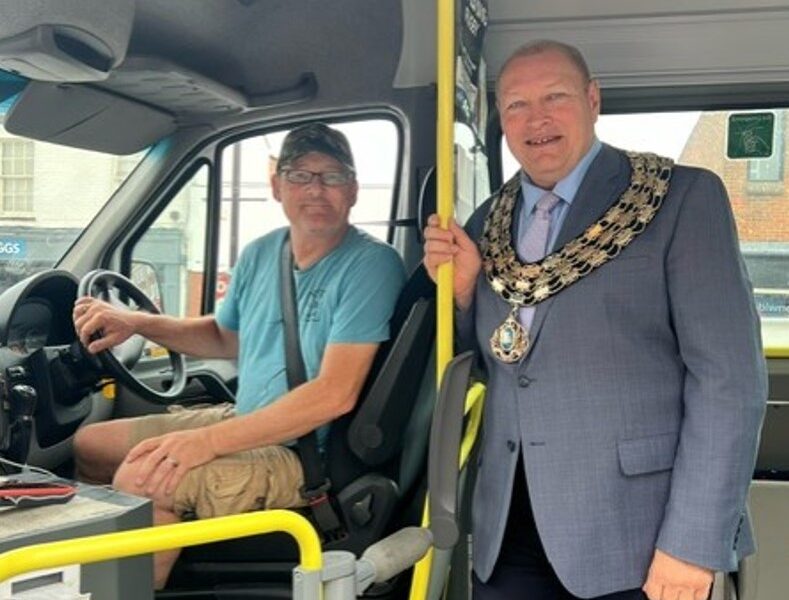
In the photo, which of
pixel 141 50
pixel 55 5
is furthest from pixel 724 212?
pixel 141 50

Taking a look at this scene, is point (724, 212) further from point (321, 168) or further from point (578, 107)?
point (321, 168)

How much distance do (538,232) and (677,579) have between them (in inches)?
25.6

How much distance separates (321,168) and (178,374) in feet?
2.89

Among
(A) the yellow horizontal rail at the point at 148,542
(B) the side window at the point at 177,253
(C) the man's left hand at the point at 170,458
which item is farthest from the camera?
(B) the side window at the point at 177,253

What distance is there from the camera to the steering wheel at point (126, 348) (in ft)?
8.57

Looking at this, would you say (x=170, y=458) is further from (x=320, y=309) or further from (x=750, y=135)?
(x=750, y=135)

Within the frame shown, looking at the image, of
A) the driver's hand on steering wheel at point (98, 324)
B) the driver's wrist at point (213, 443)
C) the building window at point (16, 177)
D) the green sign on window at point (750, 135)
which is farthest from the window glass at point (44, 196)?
the green sign on window at point (750, 135)

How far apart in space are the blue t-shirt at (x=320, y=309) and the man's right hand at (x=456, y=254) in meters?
0.50

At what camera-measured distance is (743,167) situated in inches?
100

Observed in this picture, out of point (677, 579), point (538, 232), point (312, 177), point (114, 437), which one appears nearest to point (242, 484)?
point (114, 437)

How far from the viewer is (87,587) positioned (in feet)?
4.44

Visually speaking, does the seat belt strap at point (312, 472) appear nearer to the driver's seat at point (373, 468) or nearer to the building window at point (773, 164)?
the driver's seat at point (373, 468)

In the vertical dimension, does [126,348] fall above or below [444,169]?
below

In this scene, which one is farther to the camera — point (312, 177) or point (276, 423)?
point (312, 177)
